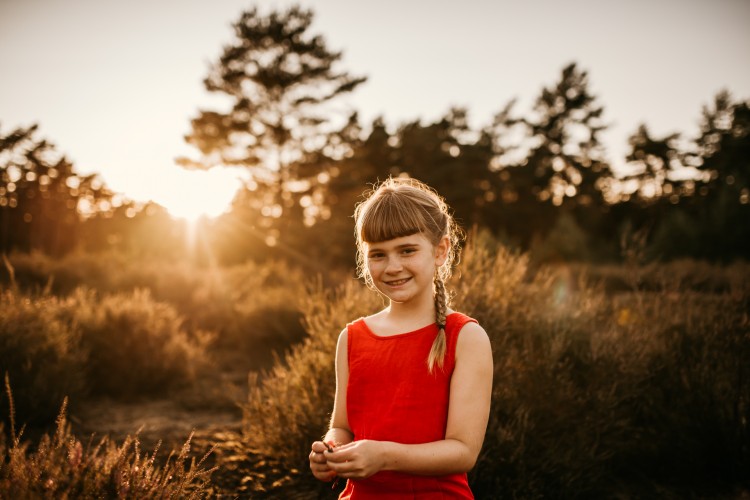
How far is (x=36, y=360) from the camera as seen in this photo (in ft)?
16.2

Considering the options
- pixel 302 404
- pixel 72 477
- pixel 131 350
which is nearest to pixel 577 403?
pixel 302 404

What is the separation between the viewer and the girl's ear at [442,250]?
76.7 inches

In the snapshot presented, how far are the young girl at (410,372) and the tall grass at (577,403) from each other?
1641 mm

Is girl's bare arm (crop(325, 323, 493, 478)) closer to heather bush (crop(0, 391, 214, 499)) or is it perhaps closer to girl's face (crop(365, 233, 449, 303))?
girl's face (crop(365, 233, 449, 303))

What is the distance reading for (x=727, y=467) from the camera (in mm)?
3816

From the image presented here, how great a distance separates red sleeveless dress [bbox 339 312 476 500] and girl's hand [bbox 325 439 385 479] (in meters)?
0.26

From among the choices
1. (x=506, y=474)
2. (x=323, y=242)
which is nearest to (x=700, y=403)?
(x=506, y=474)

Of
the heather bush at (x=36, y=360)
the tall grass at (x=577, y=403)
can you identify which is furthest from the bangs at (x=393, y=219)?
the heather bush at (x=36, y=360)

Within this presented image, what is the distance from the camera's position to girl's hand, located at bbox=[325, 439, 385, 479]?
145 cm

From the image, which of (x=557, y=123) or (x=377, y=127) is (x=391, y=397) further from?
(x=557, y=123)

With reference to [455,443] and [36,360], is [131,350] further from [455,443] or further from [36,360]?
[455,443]

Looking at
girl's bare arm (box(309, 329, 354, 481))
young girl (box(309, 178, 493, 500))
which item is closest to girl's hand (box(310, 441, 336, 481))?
young girl (box(309, 178, 493, 500))

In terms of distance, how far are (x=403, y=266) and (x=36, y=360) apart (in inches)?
189

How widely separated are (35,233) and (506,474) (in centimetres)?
4228
